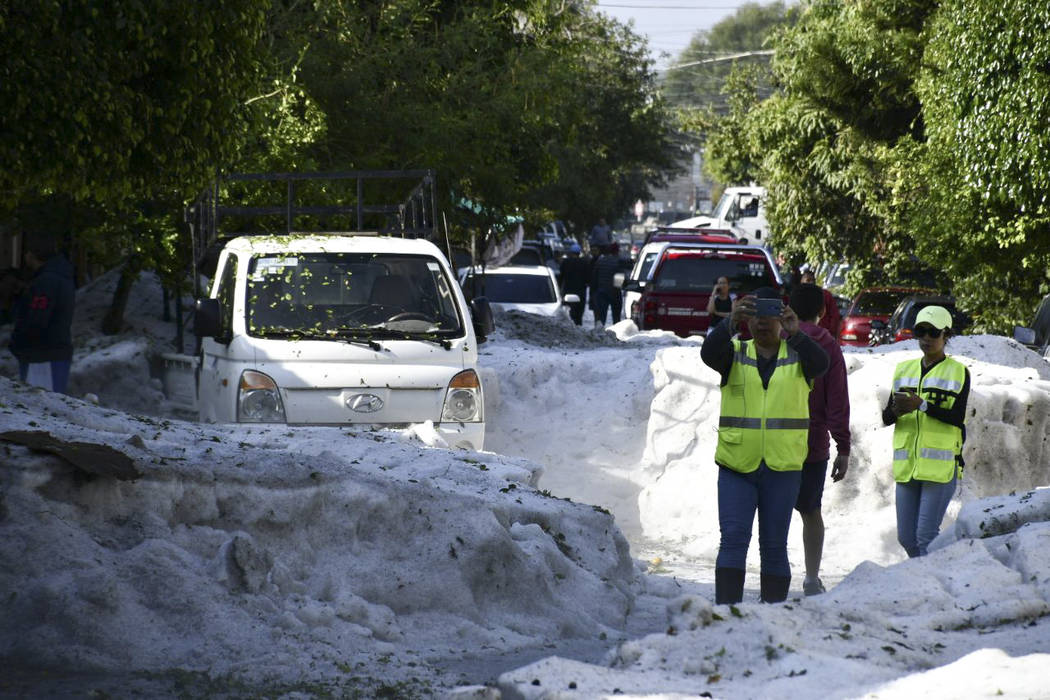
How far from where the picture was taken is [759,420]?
739cm

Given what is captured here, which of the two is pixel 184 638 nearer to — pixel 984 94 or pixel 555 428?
pixel 555 428

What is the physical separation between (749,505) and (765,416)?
0.47m

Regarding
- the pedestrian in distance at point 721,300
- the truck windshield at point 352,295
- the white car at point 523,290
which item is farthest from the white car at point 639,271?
the truck windshield at point 352,295

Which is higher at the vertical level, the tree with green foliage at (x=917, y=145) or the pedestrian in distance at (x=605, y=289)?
the tree with green foliage at (x=917, y=145)

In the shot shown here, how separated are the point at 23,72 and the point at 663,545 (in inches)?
252

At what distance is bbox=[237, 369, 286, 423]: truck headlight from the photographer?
34.3 feet

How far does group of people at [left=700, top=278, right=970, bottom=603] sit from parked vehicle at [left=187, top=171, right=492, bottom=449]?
3062 millimetres

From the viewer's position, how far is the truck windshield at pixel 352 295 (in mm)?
10875

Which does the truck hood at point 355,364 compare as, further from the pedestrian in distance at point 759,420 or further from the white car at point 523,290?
the white car at point 523,290

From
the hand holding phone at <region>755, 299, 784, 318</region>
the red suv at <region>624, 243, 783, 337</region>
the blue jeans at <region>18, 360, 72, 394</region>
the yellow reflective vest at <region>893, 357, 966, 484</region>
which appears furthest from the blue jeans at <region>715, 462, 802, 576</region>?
the red suv at <region>624, 243, 783, 337</region>

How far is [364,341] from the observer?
10.6 meters

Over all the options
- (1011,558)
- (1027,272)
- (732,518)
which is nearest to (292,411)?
(732,518)

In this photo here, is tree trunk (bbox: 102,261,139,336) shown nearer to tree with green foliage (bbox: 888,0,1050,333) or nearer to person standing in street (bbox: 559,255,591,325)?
tree with green foliage (bbox: 888,0,1050,333)

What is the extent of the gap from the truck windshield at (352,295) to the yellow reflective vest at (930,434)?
11.8 feet
